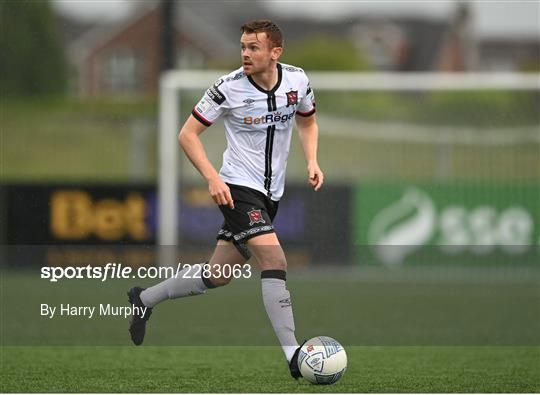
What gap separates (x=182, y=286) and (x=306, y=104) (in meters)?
1.14

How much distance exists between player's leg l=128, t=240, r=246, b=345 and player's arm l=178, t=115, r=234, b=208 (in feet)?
1.06

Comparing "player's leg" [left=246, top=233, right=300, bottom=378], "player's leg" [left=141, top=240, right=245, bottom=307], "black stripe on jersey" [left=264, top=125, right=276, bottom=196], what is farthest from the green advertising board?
"player's leg" [left=246, top=233, right=300, bottom=378]

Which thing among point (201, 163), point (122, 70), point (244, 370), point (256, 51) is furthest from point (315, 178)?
point (122, 70)

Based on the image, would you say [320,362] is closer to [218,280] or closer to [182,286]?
[218,280]

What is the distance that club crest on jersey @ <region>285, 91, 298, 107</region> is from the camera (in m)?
6.34

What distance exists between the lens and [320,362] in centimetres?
604

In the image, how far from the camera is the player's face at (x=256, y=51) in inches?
241

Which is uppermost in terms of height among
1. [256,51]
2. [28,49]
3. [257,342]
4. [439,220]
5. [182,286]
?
[28,49]

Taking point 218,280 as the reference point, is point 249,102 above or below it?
above

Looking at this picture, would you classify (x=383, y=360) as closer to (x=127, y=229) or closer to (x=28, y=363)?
(x=28, y=363)

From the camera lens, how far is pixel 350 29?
46938mm

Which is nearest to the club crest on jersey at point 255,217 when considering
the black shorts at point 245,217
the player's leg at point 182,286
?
the black shorts at point 245,217

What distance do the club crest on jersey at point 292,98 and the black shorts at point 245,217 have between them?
0.48 metres

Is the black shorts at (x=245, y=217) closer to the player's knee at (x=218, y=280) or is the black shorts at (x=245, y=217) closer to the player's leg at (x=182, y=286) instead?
the player's leg at (x=182, y=286)
